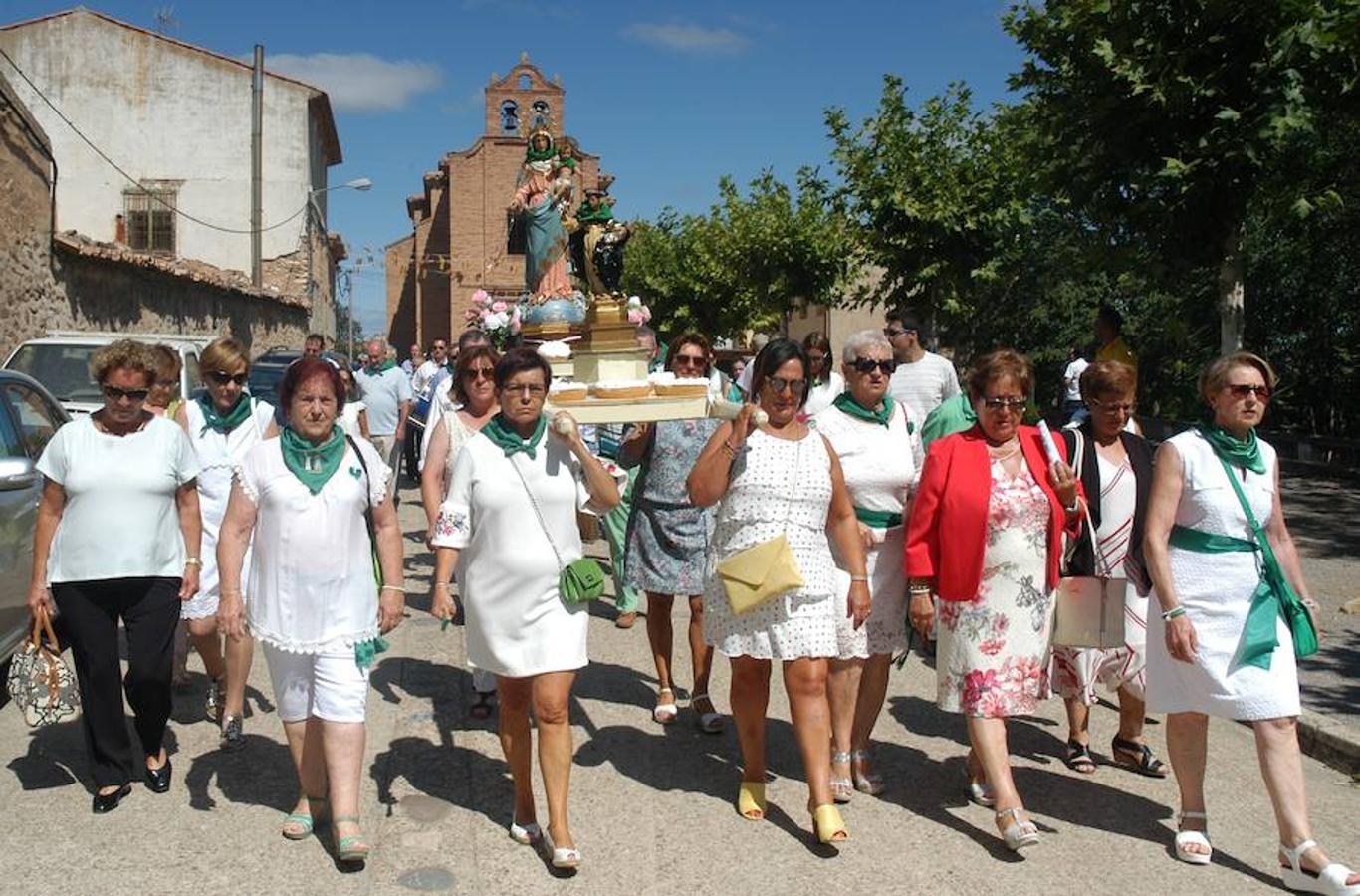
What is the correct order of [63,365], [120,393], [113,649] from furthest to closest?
[63,365] < [113,649] < [120,393]

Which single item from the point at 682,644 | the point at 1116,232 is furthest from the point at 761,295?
the point at 682,644

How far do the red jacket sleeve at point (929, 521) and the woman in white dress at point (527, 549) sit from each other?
1189 millimetres

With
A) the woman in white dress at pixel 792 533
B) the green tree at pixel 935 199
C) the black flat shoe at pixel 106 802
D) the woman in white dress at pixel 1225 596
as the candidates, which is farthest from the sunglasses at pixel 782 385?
the green tree at pixel 935 199

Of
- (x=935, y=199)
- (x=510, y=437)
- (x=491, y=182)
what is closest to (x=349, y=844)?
(x=510, y=437)

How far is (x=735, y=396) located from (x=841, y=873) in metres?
3.71

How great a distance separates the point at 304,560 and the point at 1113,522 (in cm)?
347

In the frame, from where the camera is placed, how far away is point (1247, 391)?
462cm

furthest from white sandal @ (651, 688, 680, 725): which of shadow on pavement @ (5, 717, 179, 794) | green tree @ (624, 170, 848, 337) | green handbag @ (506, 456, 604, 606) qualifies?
green tree @ (624, 170, 848, 337)

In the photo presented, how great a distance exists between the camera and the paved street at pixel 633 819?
4.43 metres

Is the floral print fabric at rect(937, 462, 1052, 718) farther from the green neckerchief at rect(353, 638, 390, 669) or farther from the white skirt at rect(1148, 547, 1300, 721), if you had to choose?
the green neckerchief at rect(353, 638, 390, 669)

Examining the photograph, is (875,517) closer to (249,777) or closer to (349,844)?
(349,844)

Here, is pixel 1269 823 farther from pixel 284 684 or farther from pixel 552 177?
pixel 552 177

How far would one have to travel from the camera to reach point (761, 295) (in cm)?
3809

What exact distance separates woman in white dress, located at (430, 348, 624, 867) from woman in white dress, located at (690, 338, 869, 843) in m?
0.54
